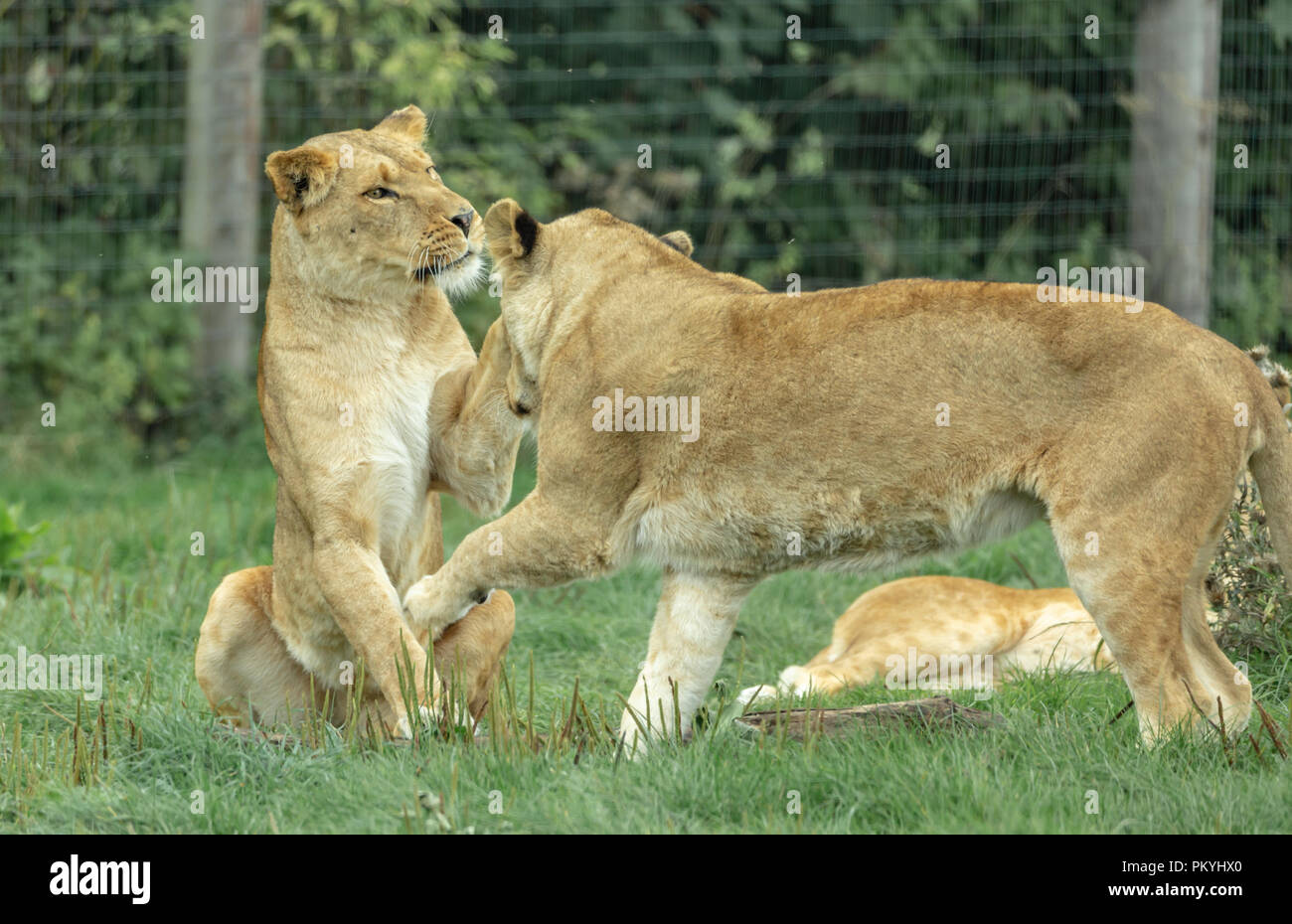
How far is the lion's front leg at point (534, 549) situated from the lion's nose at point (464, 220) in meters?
0.79

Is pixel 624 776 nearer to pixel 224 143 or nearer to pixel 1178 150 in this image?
pixel 1178 150

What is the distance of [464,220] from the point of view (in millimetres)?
4176

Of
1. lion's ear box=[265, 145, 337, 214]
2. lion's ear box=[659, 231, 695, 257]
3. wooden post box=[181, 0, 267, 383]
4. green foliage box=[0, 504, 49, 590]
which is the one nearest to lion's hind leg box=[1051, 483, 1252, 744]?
lion's ear box=[659, 231, 695, 257]

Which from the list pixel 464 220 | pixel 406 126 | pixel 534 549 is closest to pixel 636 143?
pixel 406 126

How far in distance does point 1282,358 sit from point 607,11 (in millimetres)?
3954

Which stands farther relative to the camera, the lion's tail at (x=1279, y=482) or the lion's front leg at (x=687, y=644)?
the lion's front leg at (x=687, y=644)

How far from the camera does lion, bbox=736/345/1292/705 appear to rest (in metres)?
4.88

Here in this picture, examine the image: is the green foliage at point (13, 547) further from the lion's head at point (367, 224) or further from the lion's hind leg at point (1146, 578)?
the lion's hind leg at point (1146, 578)

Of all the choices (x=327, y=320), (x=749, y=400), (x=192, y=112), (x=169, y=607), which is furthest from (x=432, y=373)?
(x=192, y=112)

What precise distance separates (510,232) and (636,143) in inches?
179

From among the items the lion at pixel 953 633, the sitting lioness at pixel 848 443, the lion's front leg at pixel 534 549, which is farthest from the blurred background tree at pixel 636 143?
the lion's front leg at pixel 534 549

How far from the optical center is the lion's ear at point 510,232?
4.04m

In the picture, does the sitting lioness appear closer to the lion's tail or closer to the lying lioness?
the lion's tail
